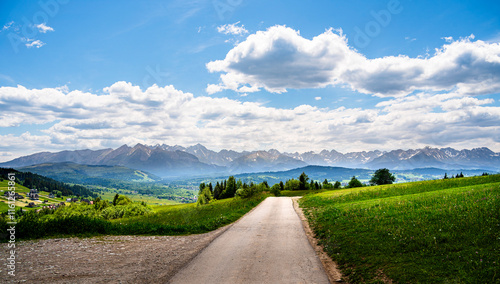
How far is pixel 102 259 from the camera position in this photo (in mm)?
12367

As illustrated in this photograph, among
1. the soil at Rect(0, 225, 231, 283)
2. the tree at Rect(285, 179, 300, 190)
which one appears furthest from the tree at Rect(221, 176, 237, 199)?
the soil at Rect(0, 225, 231, 283)

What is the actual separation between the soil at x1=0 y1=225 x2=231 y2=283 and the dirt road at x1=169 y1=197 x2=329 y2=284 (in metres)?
0.97

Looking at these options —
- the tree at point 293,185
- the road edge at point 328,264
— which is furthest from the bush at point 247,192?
the road edge at point 328,264

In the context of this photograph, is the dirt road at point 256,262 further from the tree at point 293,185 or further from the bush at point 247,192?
the tree at point 293,185

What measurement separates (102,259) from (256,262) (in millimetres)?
7684

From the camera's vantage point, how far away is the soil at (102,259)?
32.7 ft

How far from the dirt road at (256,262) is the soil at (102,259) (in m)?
0.97

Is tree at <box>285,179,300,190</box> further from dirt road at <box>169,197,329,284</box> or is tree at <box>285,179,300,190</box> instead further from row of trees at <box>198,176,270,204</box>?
dirt road at <box>169,197,329,284</box>

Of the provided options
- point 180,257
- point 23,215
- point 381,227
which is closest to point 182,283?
point 180,257

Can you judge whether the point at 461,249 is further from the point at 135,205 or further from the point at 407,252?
the point at 135,205

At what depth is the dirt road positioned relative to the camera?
9742 millimetres

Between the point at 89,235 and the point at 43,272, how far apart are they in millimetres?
→ 7782

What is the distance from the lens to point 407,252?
35.1 ft

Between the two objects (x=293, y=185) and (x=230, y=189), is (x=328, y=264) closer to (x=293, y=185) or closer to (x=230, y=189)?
(x=230, y=189)
